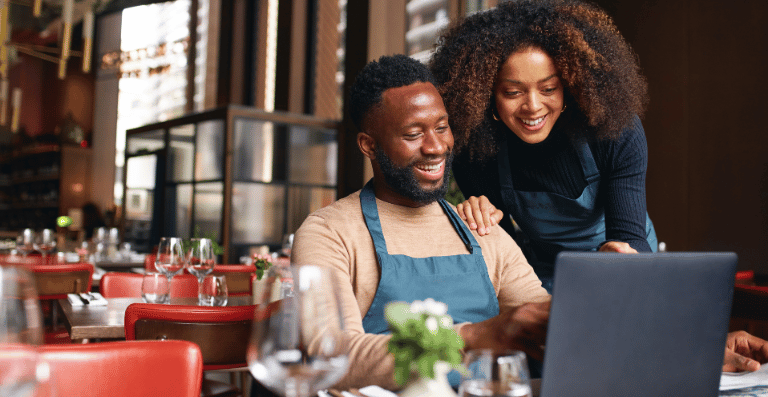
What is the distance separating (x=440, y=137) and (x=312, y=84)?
568 centimetres

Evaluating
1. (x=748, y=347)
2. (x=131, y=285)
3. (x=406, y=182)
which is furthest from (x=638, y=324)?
(x=131, y=285)

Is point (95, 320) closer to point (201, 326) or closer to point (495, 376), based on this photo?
point (201, 326)

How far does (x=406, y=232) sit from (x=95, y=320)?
110cm

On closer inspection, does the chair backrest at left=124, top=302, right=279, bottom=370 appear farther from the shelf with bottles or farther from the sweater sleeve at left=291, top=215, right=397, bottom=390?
the shelf with bottles

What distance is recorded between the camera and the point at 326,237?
1.31 m

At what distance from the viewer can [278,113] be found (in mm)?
6051

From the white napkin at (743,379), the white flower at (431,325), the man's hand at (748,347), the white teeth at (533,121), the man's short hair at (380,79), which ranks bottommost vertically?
the white napkin at (743,379)

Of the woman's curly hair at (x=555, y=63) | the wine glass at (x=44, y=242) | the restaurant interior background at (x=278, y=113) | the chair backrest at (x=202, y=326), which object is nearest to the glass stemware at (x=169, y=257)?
the chair backrest at (x=202, y=326)

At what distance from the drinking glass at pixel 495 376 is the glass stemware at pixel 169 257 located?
1717mm

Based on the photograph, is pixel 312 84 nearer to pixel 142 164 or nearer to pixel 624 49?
pixel 142 164

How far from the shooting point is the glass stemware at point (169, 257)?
214 centimetres

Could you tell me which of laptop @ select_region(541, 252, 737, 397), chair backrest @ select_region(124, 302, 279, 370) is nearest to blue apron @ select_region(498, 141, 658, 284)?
chair backrest @ select_region(124, 302, 279, 370)

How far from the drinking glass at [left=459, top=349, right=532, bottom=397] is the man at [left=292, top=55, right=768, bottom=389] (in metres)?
0.52

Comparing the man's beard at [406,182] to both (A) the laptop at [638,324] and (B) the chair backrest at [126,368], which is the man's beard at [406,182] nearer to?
(B) the chair backrest at [126,368]
